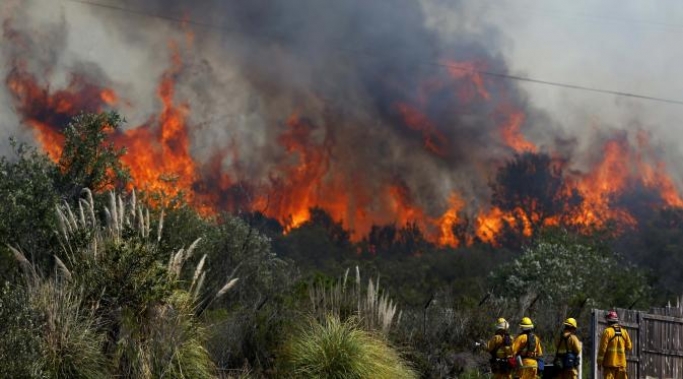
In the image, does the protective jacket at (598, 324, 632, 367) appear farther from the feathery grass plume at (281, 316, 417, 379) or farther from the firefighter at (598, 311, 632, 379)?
the feathery grass plume at (281, 316, 417, 379)

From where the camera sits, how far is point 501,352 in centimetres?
1620

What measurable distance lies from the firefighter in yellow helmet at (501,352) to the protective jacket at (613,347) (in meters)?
2.02

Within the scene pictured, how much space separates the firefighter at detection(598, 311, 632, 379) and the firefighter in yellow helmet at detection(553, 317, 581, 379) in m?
0.83

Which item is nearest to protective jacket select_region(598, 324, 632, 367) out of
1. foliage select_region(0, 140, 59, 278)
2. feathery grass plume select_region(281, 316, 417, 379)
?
feathery grass plume select_region(281, 316, 417, 379)

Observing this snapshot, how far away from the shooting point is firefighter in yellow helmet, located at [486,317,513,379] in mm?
16125

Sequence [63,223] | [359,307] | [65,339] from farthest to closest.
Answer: [359,307]
[63,223]
[65,339]

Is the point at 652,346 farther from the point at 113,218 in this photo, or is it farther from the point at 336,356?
the point at 113,218

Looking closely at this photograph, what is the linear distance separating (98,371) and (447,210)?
232 feet

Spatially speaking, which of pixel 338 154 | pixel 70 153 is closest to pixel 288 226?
pixel 338 154

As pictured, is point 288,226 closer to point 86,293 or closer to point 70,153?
point 70,153

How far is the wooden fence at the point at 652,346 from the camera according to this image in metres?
18.3

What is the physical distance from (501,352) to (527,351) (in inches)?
19.8

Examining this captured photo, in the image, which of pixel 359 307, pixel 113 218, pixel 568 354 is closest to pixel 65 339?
pixel 113 218

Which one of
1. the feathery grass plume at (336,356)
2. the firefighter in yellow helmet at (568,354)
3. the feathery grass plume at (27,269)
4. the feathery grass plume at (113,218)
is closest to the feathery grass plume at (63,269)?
the feathery grass plume at (27,269)
